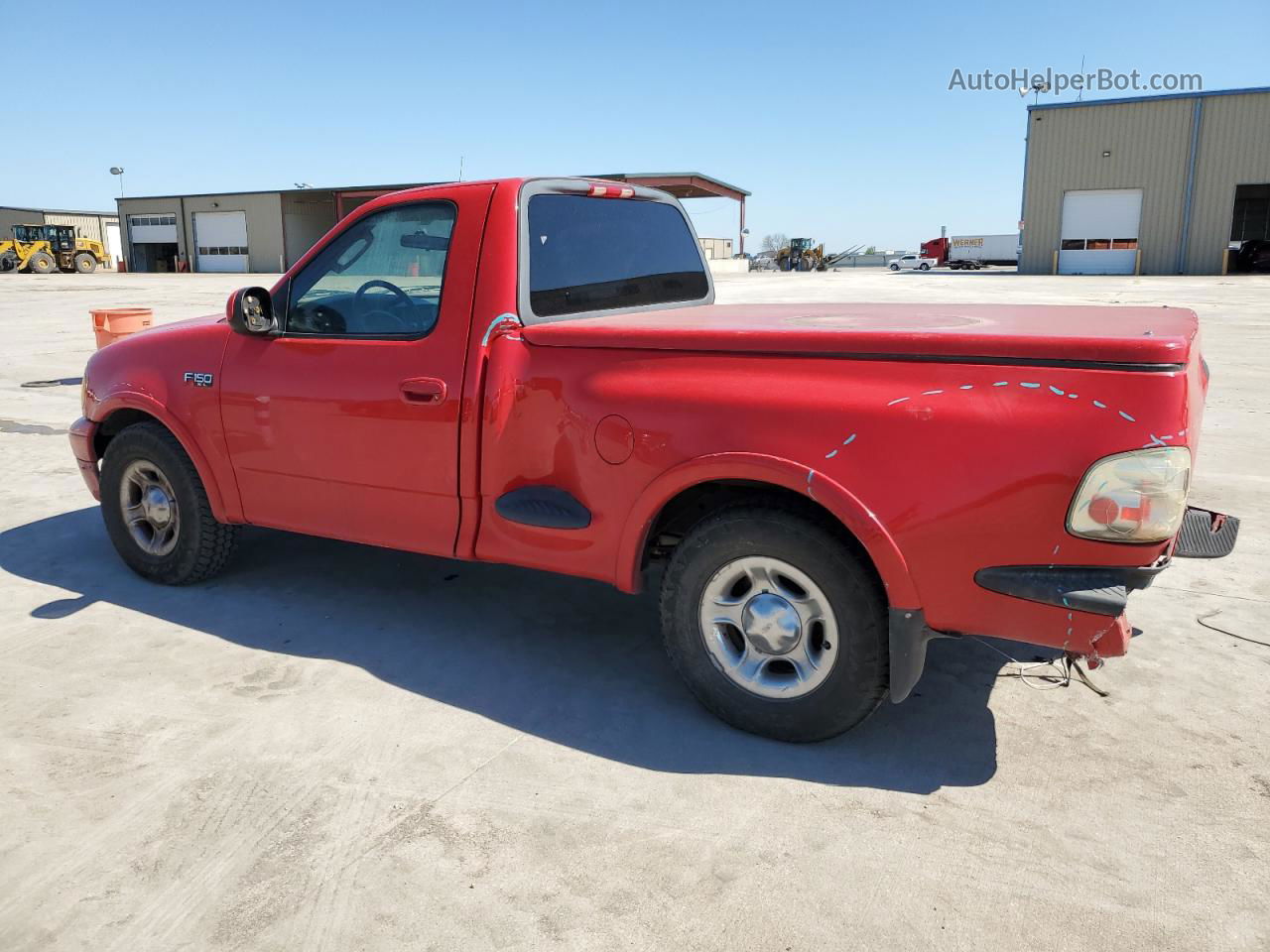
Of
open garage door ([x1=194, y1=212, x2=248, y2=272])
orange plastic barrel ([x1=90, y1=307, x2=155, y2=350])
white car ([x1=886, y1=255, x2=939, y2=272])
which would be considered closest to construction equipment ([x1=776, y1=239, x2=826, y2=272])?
white car ([x1=886, y1=255, x2=939, y2=272])

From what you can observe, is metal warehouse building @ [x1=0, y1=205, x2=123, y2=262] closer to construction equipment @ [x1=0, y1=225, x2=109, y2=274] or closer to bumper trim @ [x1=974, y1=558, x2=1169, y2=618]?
construction equipment @ [x1=0, y1=225, x2=109, y2=274]

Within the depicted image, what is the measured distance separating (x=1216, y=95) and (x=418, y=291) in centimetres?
4260

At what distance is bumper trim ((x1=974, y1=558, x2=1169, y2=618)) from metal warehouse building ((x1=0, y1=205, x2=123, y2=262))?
8243cm

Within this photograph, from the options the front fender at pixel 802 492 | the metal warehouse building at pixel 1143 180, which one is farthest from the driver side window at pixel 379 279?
the metal warehouse building at pixel 1143 180

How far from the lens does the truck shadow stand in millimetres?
3334

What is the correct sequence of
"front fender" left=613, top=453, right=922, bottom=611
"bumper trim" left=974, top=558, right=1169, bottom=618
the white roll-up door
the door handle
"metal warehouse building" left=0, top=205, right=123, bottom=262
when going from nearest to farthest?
1. "bumper trim" left=974, top=558, right=1169, bottom=618
2. "front fender" left=613, top=453, right=922, bottom=611
3. the door handle
4. "metal warehouse building" left=0, top=205, right=123, bottom=262
5. the white roll-up door

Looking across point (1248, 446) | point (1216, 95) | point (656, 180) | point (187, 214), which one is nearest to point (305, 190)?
point (187, 214)

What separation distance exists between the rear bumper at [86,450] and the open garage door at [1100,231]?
139 feet

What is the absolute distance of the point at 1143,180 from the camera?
129ft

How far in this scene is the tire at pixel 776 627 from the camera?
312 centimetres

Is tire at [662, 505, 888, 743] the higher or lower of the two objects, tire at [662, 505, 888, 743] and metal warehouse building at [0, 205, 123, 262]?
the lower

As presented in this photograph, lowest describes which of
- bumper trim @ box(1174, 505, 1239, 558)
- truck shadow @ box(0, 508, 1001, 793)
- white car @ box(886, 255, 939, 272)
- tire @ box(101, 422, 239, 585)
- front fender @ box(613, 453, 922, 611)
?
truck shadow @ box(0, 508, 1001, 793)

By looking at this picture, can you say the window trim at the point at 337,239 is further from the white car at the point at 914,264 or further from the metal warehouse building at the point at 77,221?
the metal warehouse building at the point at 77,221

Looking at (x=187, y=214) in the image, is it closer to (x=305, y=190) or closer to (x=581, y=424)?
(x=305, y=190)
